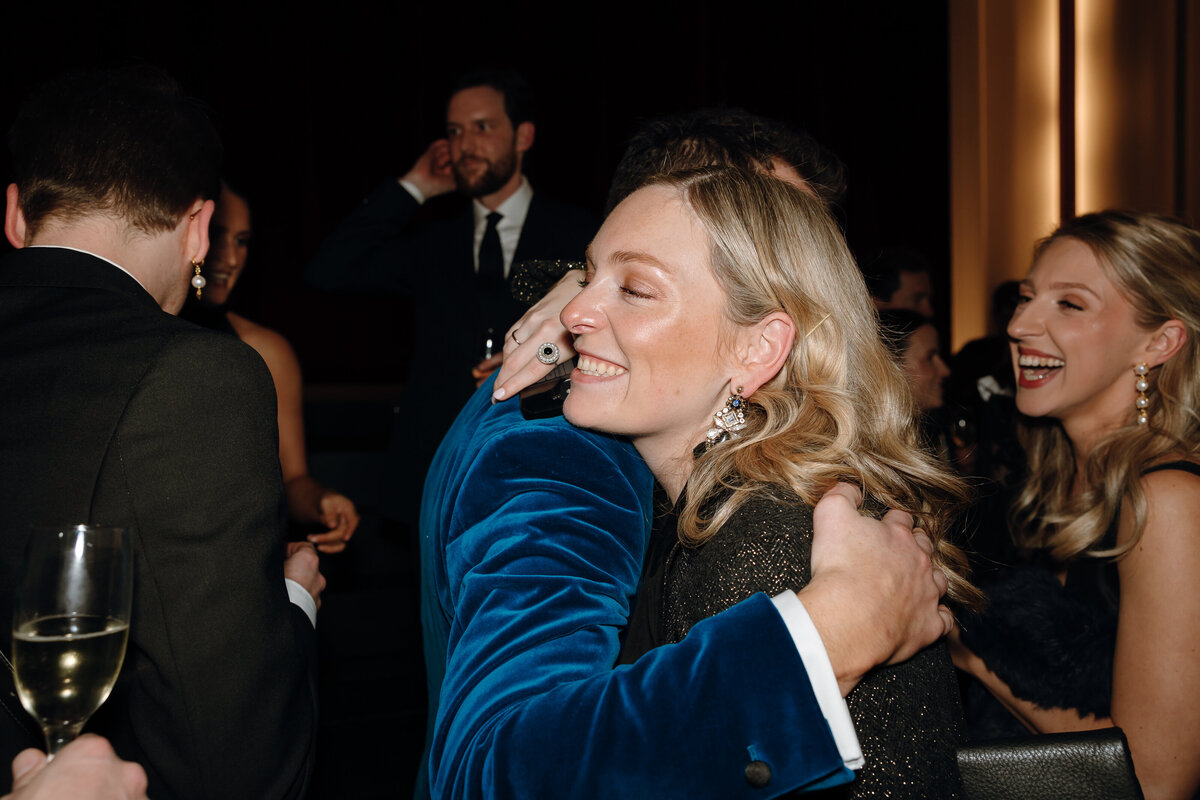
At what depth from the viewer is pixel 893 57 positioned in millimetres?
7672

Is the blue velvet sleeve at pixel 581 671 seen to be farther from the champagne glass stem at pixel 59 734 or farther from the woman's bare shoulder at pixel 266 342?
the woman's bare shoulder at pixel 266 342

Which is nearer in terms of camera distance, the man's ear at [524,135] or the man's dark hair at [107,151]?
the man's dark hair at [107,151]

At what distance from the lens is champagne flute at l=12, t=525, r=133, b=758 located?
0.88 m

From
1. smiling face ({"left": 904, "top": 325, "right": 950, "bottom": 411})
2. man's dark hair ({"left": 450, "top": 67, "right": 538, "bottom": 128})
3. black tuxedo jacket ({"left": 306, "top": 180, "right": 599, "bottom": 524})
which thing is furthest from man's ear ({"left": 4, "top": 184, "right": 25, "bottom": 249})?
smiling face ({"left": 904, "top": 325, "right": 950, "bottom": 411})

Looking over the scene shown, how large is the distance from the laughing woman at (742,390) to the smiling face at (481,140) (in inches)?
88.9

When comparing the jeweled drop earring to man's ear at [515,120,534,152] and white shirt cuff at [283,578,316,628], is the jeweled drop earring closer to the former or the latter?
white shirt cuff at [283,578,316,628]

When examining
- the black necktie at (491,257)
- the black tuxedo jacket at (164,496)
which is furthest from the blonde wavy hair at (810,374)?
the black necktie at (491,257)

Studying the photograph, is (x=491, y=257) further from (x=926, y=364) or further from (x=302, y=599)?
(x=302, y=599)

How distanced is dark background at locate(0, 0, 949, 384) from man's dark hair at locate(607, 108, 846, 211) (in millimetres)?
5314

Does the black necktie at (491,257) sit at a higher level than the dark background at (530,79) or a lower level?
lower

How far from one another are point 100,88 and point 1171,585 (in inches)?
78.5

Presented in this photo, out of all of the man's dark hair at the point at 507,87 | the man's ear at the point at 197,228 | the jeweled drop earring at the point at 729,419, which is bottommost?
the jeweled drop earring at the point at 729,419

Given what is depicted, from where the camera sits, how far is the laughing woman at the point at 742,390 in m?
1.07

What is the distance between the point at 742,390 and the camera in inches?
49.9
